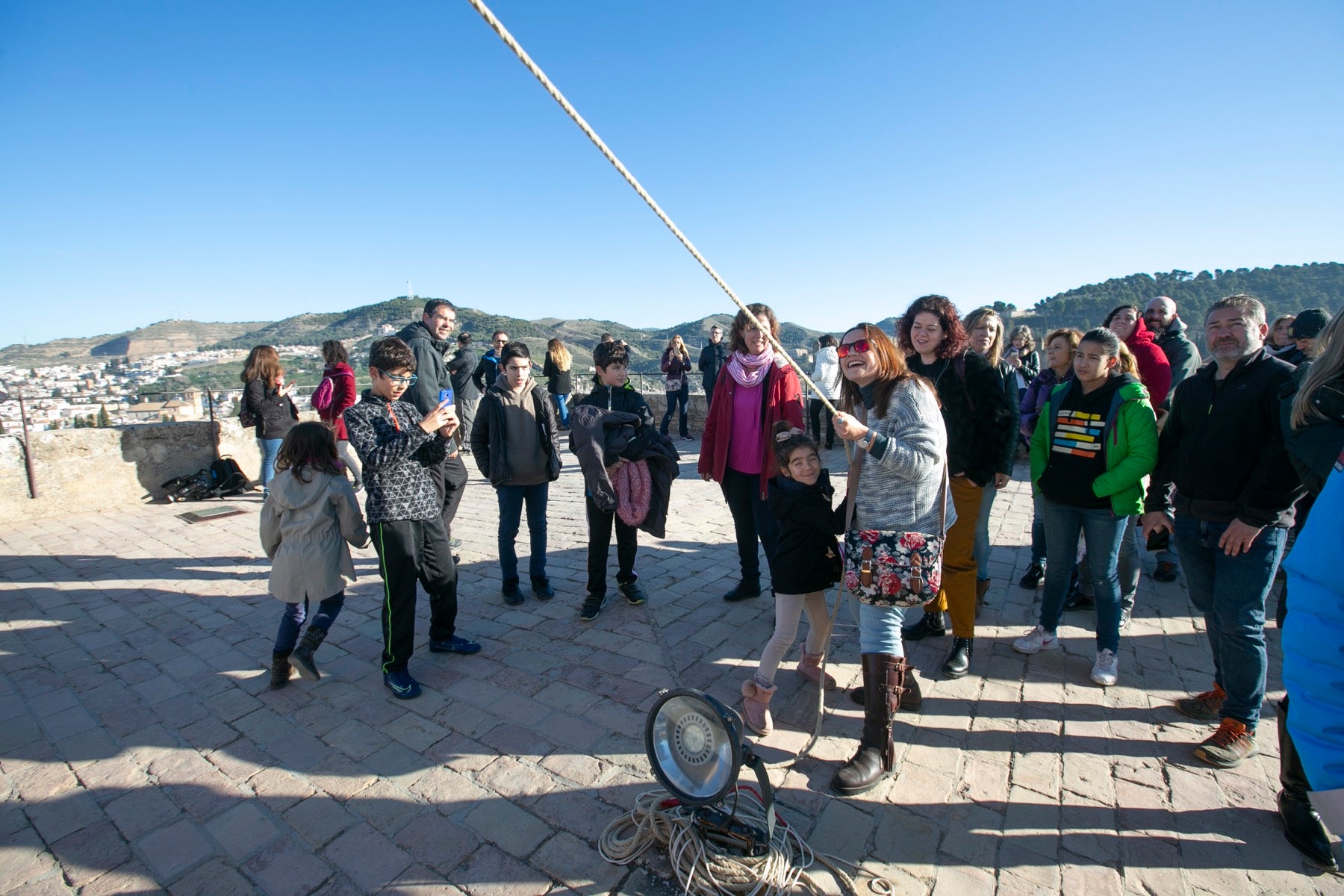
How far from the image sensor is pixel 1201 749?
2809mm

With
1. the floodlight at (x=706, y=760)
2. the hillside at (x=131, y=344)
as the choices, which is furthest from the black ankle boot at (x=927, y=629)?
the hillside at (x=131, y=344)

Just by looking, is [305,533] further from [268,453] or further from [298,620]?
[268,453]

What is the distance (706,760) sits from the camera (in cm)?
210

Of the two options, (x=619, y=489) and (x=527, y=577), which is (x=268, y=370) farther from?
(x=619, y=489)

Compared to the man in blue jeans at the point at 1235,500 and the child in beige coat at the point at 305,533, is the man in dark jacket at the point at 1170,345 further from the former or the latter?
the child in beige coat at the point at 305,533

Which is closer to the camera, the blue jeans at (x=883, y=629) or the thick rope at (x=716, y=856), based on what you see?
the thick rope at (x=716, y=856)

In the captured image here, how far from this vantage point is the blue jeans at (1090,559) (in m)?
3.40

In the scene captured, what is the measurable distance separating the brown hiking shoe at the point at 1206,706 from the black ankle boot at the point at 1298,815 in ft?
2.42

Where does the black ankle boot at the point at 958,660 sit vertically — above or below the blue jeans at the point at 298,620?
below

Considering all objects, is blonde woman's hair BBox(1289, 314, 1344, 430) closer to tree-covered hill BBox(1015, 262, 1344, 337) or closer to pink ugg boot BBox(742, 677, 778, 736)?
pink ugg boot BBox(742, 677, 778, 736)

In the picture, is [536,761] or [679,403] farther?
[679,403]

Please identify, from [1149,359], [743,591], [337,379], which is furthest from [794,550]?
[337,379]

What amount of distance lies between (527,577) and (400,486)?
7.07ft

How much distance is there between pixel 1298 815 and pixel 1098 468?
1.68 m
